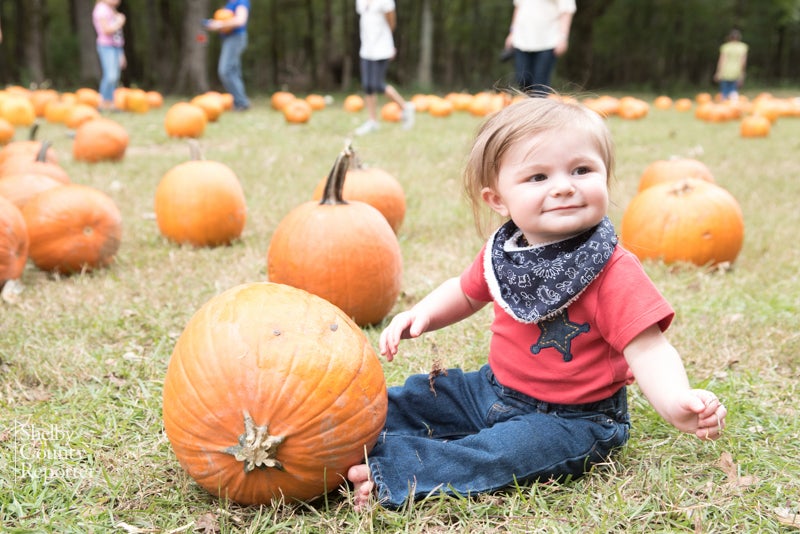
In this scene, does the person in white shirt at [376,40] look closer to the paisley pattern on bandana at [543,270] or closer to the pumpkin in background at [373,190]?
the pumpkin in background at [373,190]

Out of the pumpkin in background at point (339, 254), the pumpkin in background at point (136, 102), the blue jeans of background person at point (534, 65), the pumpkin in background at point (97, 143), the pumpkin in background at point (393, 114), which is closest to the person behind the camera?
the pumpkin in background at point (339, 254)

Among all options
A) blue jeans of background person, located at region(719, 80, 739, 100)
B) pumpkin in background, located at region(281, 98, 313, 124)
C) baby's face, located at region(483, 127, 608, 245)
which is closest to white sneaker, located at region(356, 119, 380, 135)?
pumpkin in background, located at region(281, 98, 313, 124)

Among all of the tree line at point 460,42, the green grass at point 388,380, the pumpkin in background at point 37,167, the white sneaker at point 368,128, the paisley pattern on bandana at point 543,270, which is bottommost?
the tree line at point 460,42

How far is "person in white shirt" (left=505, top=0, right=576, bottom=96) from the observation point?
8.05 m

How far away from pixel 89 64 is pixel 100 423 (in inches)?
839

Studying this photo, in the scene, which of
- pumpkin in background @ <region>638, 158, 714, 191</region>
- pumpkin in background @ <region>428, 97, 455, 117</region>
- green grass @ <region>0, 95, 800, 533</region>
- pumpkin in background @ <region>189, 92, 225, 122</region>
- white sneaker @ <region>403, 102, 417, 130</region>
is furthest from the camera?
pumpkin in background @ <region>428, 97, 455, 117</region>

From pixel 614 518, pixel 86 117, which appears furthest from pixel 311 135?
pixel 614 518

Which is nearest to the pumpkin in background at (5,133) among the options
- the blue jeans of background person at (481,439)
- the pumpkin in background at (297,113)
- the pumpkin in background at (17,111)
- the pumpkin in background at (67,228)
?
the pumpkin in background at (17,111)

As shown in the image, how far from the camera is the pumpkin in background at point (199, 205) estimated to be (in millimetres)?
4734

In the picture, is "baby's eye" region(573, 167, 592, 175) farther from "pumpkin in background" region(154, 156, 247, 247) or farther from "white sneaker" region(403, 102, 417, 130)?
"white sneaker" region(403, 102, 417, 130)

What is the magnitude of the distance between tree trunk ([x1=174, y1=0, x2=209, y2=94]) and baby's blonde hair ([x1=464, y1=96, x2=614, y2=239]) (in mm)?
17341

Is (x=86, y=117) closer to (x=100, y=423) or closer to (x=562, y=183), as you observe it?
(x=100, y=423)

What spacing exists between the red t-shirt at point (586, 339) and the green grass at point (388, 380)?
286mm

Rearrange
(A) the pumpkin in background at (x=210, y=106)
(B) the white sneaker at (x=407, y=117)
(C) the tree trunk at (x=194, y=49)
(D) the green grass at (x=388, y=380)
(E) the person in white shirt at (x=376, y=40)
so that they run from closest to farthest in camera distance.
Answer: (D) the green grass at (x=388, y=380), (E) the person in white shirt at (x=376, y=40), (B) the white sneaker at (x=407, y=117), (A) the pumpkin in background at (x=210, y=106), (C) the tree trunk at (x=194, y=49)
